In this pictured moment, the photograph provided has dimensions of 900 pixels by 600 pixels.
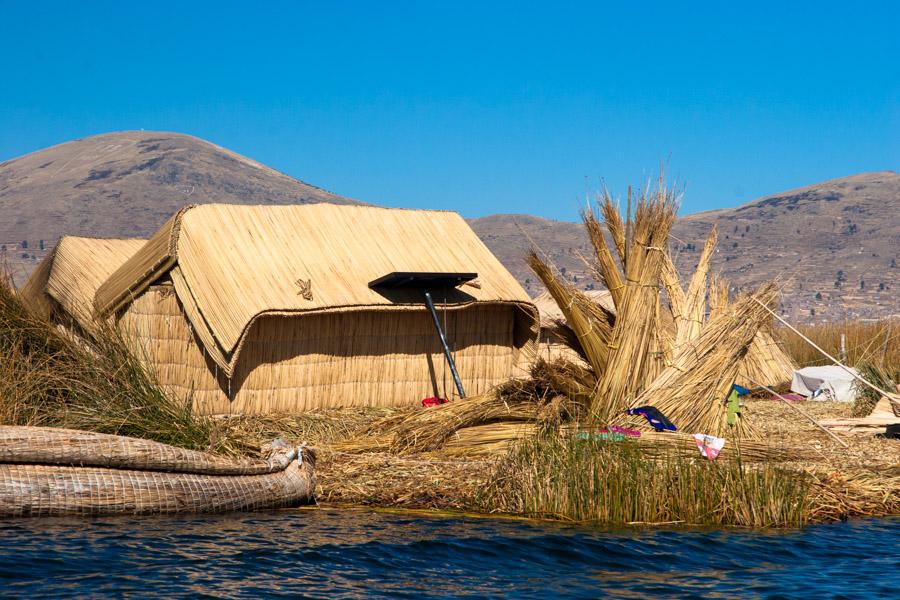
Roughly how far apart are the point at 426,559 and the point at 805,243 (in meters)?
60.2

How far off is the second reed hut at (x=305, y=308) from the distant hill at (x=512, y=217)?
35666 millimetres

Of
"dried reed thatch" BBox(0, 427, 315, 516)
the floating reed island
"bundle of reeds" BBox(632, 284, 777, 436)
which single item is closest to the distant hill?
the floating reed island

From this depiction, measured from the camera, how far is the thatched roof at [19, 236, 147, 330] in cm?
1336

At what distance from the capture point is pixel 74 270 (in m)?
13.8

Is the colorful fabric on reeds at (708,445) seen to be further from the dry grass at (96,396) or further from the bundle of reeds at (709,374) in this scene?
the dry grass at (96,396)

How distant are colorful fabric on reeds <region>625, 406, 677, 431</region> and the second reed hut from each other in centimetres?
358

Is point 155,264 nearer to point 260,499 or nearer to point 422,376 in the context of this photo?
point 422,376

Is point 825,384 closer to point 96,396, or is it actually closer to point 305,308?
point 305,308

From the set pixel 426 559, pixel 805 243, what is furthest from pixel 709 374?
pixel 805 243

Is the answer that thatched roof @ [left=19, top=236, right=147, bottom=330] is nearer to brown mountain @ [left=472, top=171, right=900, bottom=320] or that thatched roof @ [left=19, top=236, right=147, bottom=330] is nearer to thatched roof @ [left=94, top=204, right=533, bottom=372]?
thatched roof @ [left=94, top=204, right=533, bottom=372]

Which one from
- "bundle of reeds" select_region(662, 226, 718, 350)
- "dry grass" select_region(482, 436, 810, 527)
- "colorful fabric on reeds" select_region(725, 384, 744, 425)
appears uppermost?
"bundle of reeds" select_region(662, 226, 718, 350)

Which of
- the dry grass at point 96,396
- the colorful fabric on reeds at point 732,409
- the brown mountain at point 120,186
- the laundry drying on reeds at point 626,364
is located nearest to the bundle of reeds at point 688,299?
the laundry drying on reeds at point 626,364

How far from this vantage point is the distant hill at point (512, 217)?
55.7 meters

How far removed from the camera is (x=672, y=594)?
562 centimetres
